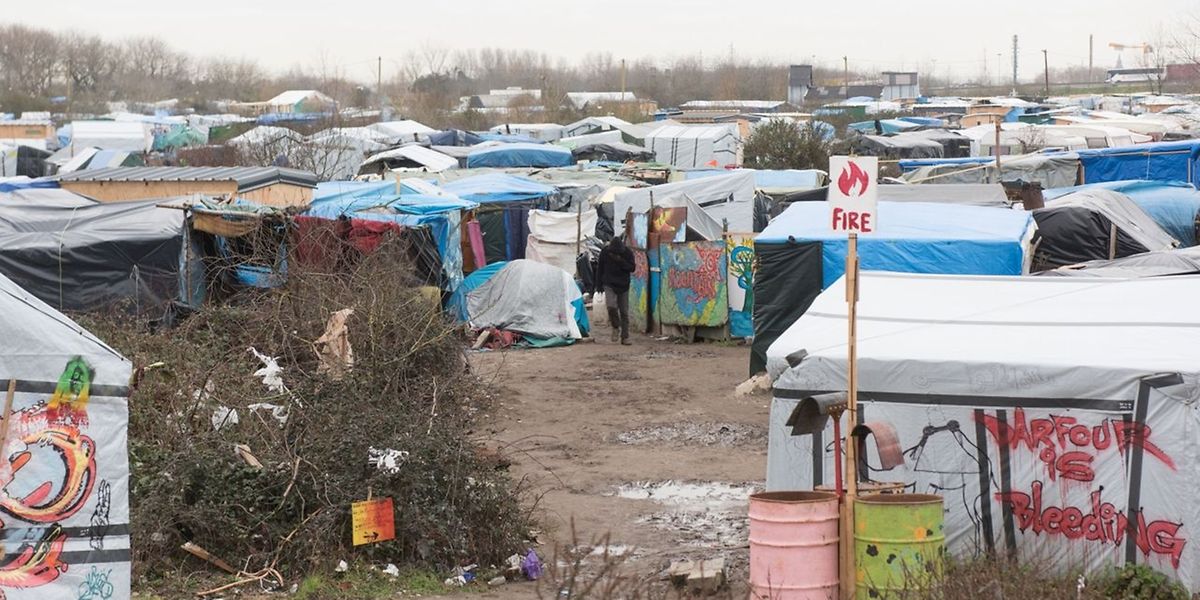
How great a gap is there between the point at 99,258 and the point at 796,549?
40.3 feet

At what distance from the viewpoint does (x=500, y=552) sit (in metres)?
8.68

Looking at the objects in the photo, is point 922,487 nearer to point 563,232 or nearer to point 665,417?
point 665,417

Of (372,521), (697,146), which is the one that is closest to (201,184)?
(372,521)

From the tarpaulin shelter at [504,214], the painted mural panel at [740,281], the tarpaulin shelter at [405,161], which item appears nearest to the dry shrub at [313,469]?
the painted mural panel at [740,281]

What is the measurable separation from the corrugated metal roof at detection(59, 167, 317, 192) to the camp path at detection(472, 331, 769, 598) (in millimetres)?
5159

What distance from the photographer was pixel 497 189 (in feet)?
81.8

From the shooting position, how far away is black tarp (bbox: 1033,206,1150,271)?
684 inches

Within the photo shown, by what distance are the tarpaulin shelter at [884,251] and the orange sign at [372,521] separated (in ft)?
22.9

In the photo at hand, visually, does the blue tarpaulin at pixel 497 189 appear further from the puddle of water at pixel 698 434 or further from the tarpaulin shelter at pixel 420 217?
the puddle of water at pixel 698 434

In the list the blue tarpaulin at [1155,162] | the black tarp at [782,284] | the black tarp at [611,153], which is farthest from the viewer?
the black tarp at [611,153]

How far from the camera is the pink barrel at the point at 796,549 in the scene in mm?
6914

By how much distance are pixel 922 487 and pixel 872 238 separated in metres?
6.37

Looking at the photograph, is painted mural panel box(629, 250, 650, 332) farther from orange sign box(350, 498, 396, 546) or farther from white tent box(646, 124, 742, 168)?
white tent box(646, 124, 742, 168)

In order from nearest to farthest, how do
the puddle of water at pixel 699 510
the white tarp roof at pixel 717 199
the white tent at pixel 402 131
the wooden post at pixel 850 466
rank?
the wooden post at pixel 850 466 < the puddle of water at pixel 699 510 < the white tarp roof at pixel 717 199 < the white tent at pixel 402 131
